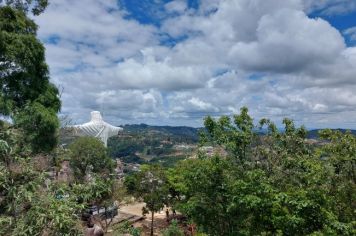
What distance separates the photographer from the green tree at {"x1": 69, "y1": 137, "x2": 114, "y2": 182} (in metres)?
27.9

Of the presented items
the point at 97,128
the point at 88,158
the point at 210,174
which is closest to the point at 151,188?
the point at 88,158

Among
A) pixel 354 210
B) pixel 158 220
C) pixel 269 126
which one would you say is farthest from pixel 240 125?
pixel 158 220

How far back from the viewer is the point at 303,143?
12906mm

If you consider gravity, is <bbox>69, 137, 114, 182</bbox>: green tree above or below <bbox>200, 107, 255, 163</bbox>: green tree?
below

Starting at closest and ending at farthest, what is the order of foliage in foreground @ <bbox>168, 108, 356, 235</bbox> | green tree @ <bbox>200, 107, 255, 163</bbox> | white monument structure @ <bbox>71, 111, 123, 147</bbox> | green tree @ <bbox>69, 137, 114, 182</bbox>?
foliage in foreground @ <bbox>168, 108, 356, 235</bbox> → green tree @ <bbox>200, 107, 255, 163</bbox> → green tree @ <bbox>69, 137, 114, 182</bbox> → white monument structure @ <bbox>71, 111, 123, 147</bbox>

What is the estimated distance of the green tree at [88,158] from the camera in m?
27.9

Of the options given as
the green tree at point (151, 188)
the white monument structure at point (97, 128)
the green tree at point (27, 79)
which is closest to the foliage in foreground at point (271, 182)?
the green tree at point (27, 79)

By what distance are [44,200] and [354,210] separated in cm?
817

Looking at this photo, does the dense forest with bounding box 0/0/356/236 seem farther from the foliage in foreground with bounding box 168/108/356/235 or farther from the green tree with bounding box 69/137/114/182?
the green tree with bounding box 69/137/114/182

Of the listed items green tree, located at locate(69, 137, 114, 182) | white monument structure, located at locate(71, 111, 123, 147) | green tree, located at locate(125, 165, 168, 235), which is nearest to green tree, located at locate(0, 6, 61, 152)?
green tree, located at locate(125, 165, 168, 235)

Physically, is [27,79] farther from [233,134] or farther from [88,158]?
[88,158]

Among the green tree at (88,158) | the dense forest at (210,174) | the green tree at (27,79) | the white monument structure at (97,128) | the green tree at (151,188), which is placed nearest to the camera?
Result: the dense forest at (210,174)

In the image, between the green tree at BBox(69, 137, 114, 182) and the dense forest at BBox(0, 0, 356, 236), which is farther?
the green tree at BBox(69, 137, 114, 182)

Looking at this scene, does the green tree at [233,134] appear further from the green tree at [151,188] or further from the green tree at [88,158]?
the green tree at [88,158]
